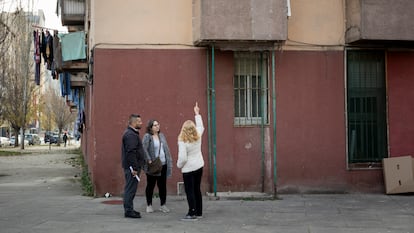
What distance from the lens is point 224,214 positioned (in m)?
10.4

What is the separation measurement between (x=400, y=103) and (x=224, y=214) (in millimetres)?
5326

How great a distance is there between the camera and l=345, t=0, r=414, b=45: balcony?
12.3m

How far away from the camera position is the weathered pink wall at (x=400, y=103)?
43.1ft

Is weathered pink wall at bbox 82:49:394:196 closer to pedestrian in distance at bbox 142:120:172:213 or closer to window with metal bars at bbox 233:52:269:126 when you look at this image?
window with metal bars at bbox 233:52:269:126

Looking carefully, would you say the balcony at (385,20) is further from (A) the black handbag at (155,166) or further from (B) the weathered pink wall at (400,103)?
(A) the black handbag at (155,166)

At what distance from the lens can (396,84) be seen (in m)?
13.1

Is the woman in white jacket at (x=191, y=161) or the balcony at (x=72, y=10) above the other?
the balcony at (x=72, y=10)

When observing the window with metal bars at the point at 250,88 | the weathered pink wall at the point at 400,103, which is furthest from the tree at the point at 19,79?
the weathered pink wall at the point at 400,103

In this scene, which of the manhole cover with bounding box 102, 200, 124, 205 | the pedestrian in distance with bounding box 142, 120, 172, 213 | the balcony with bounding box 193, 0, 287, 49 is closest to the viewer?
the pedestrian in distance with bounding box 142, 120, 172, 213

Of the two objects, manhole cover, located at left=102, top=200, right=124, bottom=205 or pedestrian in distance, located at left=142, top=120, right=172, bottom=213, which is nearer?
pedestrian in distance, located at left=142, top=120, right=172, bottom=213

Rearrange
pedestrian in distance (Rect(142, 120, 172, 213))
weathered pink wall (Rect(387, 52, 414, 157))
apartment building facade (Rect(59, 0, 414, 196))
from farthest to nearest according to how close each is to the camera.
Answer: weathered pink wall (Rect(387, 52, 414, 157)) < apartment building facade (Rect(59, 0, 414, 196)) < pedestrian in distance (Rect(142, 120, 172, 213))

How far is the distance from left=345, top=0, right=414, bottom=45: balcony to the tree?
29.8m

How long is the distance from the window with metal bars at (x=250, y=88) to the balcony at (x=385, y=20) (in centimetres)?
223

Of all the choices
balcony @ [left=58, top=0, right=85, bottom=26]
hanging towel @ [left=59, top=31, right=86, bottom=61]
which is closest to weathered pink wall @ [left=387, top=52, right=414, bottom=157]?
hanging towel @ [left=59, top=31, right=86, bottom=61]
